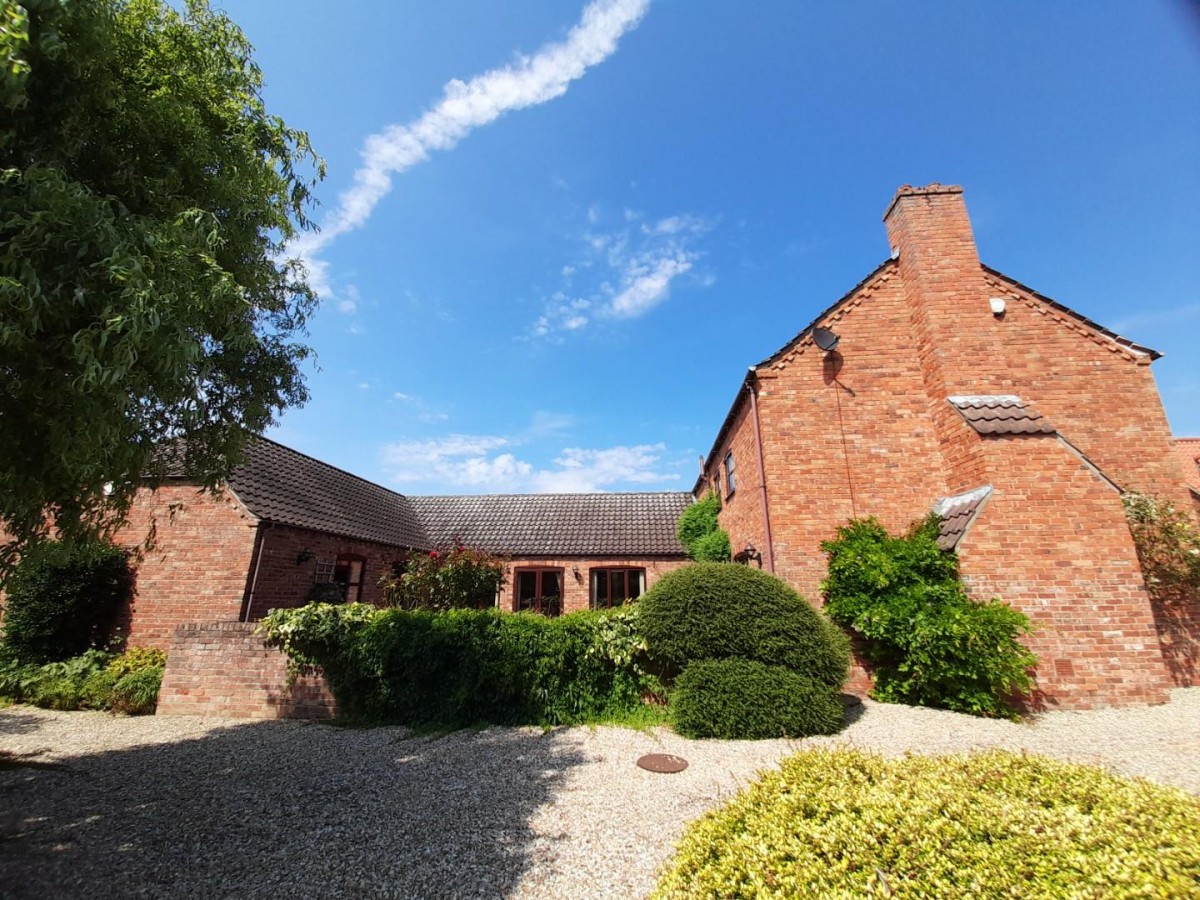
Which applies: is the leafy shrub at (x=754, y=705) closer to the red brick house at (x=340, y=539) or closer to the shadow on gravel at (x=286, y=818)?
the shadow on gravel at (x=286, y=818)

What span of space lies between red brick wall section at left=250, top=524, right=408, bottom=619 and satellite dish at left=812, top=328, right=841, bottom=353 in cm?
1302

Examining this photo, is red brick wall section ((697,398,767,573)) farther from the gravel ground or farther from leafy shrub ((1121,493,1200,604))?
leafy shrub ((1121,493,1200,604))

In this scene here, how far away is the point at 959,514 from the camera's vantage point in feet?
28.1

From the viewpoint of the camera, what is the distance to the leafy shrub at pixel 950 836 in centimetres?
207

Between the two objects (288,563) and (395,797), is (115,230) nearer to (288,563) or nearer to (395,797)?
(395,797)

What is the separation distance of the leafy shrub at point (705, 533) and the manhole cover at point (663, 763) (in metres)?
8.10

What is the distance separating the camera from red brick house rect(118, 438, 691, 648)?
1080 centimetres

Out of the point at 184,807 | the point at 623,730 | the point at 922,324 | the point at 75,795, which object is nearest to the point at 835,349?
the point at 922,324

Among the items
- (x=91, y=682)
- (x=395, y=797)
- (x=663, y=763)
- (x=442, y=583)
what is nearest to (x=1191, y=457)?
(x=663, y=763)

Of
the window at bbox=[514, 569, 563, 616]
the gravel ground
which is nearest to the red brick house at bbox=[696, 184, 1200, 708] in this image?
the gravel ground

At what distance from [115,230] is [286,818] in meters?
5.13

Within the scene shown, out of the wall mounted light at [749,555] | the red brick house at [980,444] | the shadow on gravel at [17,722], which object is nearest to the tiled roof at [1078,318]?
the red brick house at [980,444]

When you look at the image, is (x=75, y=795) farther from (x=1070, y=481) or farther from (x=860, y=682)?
(x=1070, y=481)

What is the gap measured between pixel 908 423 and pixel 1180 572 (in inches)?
190
